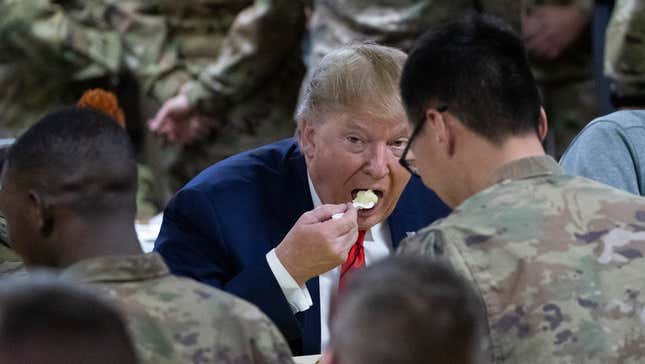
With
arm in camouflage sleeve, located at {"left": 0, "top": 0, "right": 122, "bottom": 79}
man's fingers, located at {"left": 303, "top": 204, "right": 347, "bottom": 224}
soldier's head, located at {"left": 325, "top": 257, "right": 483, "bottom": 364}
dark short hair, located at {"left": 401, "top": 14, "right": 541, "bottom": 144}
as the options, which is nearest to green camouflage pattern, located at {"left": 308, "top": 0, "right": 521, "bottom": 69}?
arm in camouflage sleeve, located at {"left": 0, "top": 0, "right": 122, "bottom": 79}

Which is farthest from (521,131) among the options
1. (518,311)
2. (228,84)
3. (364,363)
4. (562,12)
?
(228,84)

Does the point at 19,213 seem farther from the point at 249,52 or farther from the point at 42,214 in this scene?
the point at 249,52

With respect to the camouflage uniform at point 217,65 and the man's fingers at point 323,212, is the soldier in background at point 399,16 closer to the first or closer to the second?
the camouflage uniform at point 217,65

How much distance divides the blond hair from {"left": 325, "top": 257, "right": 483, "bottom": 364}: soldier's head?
5.88ft

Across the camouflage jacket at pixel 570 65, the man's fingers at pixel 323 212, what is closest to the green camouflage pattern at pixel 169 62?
the camouflage jacket at pixel 570 65

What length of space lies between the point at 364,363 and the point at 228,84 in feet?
22.1

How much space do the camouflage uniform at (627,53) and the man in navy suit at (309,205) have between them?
117 centimetres

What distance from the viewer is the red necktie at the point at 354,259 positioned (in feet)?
13.7

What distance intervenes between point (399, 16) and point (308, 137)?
3.09 meters

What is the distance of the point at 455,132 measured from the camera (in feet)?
10.3

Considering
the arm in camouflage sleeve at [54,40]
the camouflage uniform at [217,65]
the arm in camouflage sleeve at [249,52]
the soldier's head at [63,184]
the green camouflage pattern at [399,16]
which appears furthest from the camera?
the arm in camouflage sleeve at [54,40]

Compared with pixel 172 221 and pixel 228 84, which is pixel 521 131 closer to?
pixel 172 221

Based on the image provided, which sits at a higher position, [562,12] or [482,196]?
[482,196]

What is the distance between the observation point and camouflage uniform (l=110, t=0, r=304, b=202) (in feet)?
28.3
